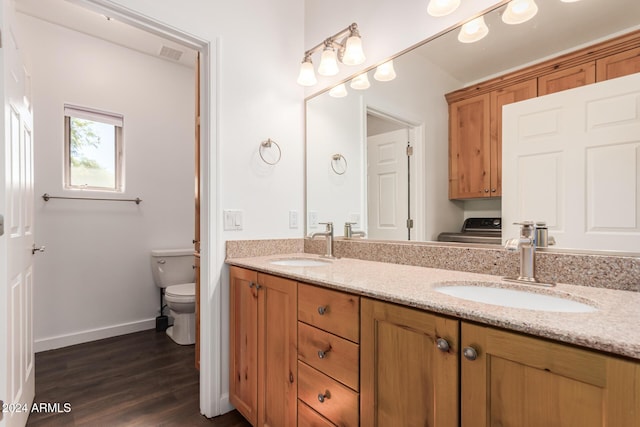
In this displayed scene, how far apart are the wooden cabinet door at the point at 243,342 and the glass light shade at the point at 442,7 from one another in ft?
4.53

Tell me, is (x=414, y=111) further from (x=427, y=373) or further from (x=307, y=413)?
(x=307, y=413)

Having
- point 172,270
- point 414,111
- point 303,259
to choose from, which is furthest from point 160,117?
point 414,111

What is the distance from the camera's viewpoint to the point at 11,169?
4.07ft

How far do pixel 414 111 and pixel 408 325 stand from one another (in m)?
1.06

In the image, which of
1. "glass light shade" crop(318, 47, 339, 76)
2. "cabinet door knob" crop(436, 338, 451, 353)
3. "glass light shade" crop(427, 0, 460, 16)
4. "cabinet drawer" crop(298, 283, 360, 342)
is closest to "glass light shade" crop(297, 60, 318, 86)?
"glass light shade" crop(318, 47, 339, 76)

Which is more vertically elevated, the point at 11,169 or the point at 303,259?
the point at 11,169

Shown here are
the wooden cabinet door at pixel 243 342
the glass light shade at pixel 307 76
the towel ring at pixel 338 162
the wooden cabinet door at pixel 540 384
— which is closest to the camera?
the wooden cabinet door at pixel 540 384

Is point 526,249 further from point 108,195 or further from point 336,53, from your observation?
point 108,195

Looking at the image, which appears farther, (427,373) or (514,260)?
(514,260)

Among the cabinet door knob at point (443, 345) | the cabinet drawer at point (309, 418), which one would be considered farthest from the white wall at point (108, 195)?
the cabinet door knob at point (443, 345)

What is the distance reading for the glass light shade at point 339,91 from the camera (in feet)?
6.15

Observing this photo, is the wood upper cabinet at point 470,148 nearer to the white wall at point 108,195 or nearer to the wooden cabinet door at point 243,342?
the wooden cabinet door at point 243,342

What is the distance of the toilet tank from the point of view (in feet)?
9.27

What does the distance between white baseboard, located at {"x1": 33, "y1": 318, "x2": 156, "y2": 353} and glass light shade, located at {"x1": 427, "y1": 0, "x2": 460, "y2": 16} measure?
320 cm
